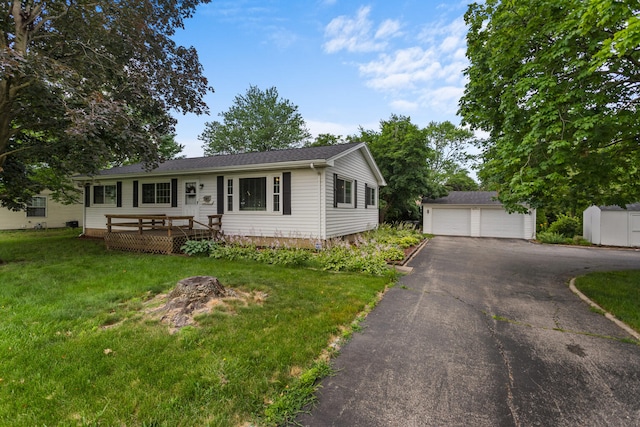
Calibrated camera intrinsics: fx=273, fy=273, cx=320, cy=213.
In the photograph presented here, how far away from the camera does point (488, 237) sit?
17328 millimetres

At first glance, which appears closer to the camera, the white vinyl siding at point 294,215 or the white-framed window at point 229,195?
the white vinyl siding at point 294,215

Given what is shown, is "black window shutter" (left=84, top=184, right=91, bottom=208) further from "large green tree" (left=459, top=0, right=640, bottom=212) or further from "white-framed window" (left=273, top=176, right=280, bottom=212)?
"large green tree" (left=459, top=0, right=640, bottom=212)

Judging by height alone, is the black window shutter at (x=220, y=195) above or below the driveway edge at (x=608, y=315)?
above

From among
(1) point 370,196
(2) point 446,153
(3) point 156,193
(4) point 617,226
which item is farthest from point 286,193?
(2) point 446,153

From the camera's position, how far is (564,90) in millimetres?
4996

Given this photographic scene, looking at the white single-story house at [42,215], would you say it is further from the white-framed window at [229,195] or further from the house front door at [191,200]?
the white-framed window at [229,195]

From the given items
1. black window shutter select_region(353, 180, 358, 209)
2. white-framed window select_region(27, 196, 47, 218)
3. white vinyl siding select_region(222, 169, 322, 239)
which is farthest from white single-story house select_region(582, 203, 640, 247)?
white-framed window select_region(27, 196, 47, 218)

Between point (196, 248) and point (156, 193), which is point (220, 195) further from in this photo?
point (156, 193)

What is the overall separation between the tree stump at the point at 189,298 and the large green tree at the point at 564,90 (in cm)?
578

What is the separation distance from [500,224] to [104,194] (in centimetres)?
2240

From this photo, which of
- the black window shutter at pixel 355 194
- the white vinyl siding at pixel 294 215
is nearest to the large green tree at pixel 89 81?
the white vinyl siding at pixel 294 215

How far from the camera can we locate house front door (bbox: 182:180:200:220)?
11.2 metres

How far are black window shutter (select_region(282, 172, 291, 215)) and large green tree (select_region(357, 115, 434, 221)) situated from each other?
9928 mm

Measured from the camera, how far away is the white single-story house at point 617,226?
13578 mm
